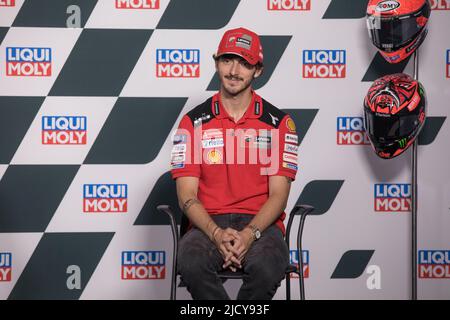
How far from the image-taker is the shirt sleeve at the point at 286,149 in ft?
9.61

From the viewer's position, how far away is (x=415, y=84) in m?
3.22

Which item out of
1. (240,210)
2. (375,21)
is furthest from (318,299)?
(375,21)

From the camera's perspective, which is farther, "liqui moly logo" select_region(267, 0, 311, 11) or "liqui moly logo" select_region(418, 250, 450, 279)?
"liqui moly logo" select_region(418, 250, 450, 279)

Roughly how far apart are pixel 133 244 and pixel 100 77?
801mm

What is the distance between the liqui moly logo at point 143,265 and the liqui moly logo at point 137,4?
1152 millimetres

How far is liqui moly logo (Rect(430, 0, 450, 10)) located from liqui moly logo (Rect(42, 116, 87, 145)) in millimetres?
1729

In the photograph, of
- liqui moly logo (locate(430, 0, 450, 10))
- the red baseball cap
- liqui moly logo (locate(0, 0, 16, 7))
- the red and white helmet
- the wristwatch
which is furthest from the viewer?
liqui moly logo (locate(430, 0, 450, 10))

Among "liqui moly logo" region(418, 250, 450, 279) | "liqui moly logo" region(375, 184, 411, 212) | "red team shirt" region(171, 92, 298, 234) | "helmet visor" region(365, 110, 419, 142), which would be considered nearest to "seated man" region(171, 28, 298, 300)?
"red team shirt" region(171, 92, 298, 234)

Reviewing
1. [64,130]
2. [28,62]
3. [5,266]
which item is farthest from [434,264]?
[28,62]

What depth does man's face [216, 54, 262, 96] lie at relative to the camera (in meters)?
2.92

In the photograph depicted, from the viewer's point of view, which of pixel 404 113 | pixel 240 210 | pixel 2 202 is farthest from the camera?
pixel 2 202

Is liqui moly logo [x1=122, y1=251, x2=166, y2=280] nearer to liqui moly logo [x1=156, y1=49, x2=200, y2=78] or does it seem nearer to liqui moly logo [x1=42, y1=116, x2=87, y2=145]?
liqui moly logo [x1=42, y1=116, x2=87, y2=145]

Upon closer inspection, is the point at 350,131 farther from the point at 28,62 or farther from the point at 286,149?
the point at 28,62

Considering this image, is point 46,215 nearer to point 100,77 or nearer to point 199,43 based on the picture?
point 100,77
